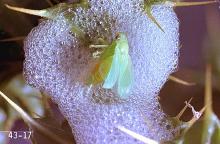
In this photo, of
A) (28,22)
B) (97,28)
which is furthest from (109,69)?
(28,22)

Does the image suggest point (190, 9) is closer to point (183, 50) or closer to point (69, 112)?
point (183, 50)

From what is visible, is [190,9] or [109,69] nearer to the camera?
[109,69]

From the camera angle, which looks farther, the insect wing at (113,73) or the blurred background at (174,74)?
the blurred background at (174,74)

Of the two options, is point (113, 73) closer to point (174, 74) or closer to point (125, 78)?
point (125, 78)

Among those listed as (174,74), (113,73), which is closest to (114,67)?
(113,73)
